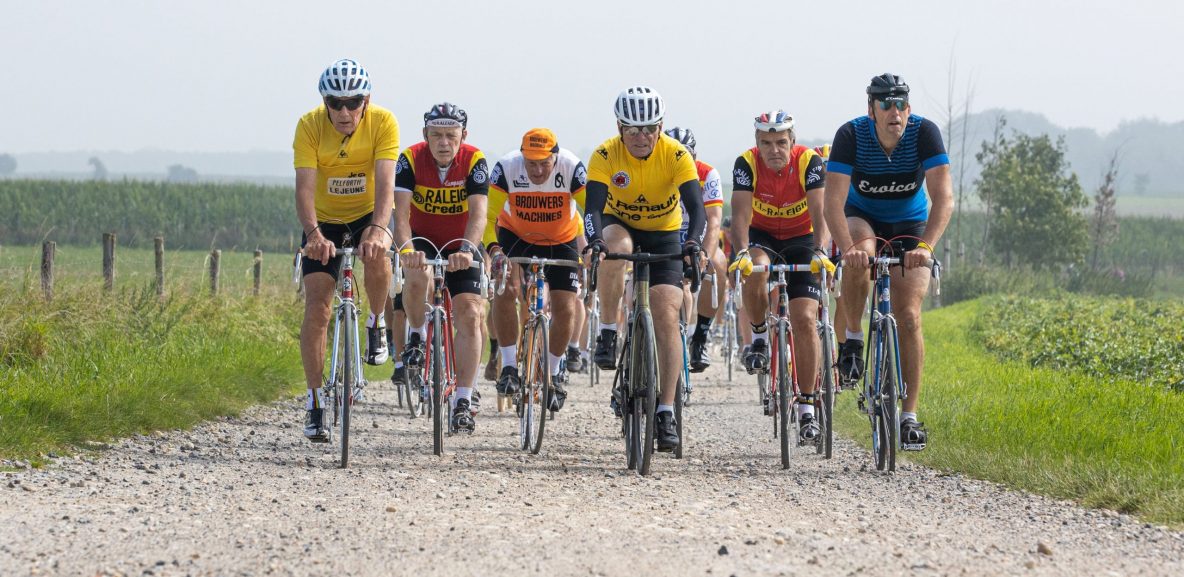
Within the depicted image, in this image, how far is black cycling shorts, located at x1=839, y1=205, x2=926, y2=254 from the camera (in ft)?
28.4

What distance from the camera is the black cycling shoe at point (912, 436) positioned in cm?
825

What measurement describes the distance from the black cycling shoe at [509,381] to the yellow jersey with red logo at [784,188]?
2.15 meters

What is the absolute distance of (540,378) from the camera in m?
9.41

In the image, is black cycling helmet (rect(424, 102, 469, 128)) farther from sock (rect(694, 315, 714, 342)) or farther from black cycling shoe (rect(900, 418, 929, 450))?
black cycling shoe (rect(900, 418, 929, 450))

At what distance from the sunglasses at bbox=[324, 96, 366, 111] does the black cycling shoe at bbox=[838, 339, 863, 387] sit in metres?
3.67

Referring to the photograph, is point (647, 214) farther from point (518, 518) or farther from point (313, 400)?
point (518, 518)

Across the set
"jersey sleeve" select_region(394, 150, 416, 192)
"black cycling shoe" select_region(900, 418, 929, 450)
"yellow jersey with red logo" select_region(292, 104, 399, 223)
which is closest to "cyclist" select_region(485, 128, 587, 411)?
"jersey sleeve" select_region(394, 150, 416, 192)

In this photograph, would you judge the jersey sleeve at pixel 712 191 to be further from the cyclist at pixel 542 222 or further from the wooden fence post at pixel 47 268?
the wooden fence post at pixel 47 268

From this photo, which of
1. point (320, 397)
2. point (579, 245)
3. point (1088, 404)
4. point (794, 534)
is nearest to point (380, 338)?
point (320, 397)

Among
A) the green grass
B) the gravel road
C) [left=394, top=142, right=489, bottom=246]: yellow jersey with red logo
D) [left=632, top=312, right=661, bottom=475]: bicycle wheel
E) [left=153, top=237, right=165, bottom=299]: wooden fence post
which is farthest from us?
[left=153, top=237, right=165, bottom=299]: wooden fence post

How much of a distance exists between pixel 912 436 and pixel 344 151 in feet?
13.4

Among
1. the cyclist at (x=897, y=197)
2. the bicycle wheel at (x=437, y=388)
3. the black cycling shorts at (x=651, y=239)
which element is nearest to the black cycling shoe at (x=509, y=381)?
the bicycle wheel at (x=437, y=388)

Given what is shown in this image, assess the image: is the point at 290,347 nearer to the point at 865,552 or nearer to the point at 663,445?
the point at 663,445

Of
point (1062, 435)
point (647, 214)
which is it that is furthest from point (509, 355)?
point (1062, 435)
